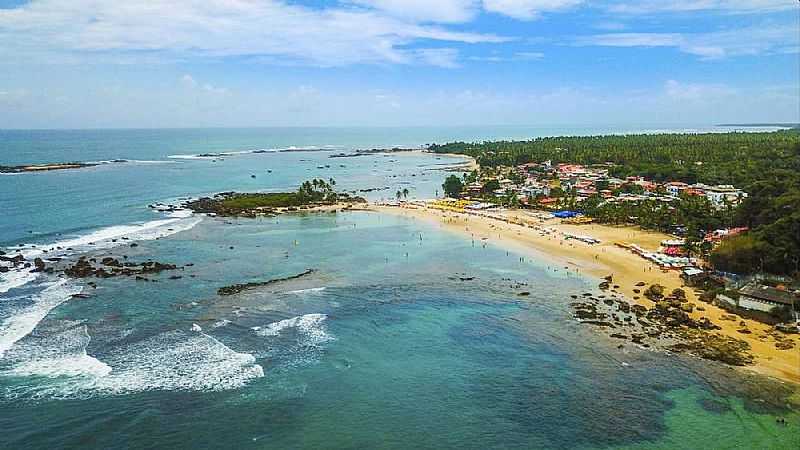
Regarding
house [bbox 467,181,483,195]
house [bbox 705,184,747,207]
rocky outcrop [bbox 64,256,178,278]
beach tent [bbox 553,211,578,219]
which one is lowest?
rocky outcrop [bbox 64,256,178,278]

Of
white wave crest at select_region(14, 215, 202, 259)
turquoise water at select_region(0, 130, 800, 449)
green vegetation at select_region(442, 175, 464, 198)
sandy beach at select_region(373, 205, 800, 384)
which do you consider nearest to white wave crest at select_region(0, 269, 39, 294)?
turquoise water at select_region(0, 130, 800, 449)

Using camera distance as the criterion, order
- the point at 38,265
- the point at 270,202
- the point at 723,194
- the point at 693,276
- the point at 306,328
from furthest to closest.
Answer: the point at 270,202 < the point at 723,194 < the point at 38,265 < the point at 693,276 < the point at 306,328

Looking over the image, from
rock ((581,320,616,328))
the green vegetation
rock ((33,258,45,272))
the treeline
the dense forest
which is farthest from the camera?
the green vegetation

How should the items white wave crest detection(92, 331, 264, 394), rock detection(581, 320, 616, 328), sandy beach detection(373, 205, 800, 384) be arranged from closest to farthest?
white wave crest detection(92, 331, 264, 394) → sandy beach detection(373, 205, 800, 384) → rock detection(581, 320, 616, 328)

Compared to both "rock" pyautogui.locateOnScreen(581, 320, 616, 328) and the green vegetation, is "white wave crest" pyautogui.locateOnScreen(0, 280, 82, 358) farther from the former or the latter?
the green vegetation

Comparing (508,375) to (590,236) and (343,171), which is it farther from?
(343,171)

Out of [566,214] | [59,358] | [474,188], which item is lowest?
[59,358]

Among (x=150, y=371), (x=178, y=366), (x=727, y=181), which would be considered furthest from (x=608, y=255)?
(x=727, y=181)

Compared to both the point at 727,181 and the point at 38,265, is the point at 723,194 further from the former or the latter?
the point at 38,265
